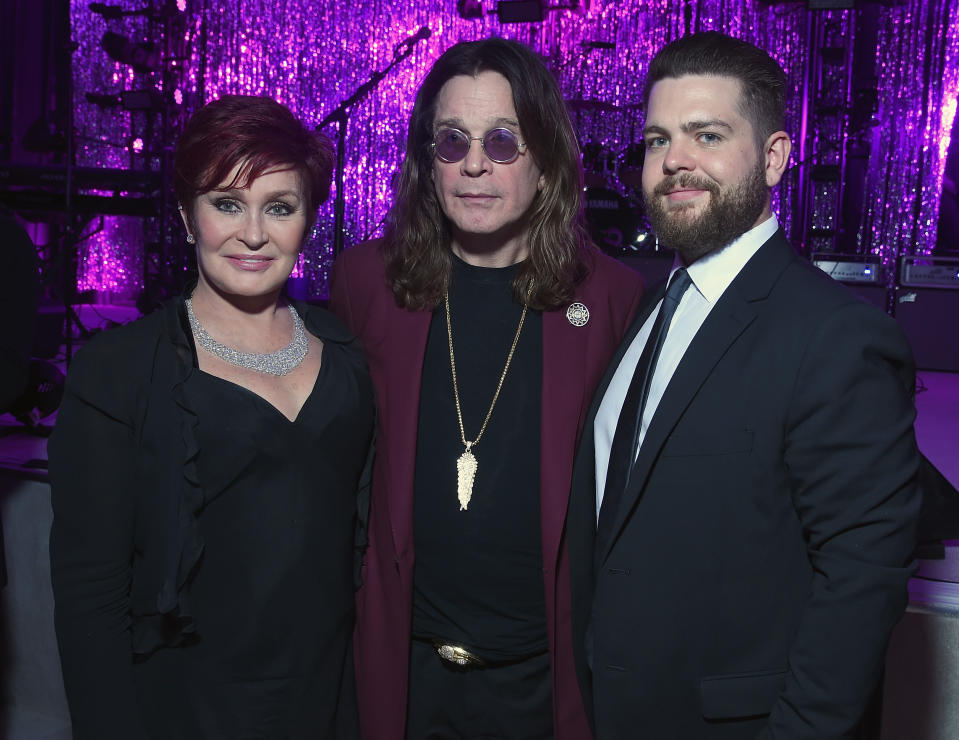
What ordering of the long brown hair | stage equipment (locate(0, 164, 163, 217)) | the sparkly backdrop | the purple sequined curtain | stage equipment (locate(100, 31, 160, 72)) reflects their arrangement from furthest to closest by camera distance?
1. the sparkly backdrop
2. the purple sequined curtain
3. stage equipment (locate(100, 31, 160, 72))
4. stage equipment (locate(0, 164, 163, 217))
5. the long brown hair

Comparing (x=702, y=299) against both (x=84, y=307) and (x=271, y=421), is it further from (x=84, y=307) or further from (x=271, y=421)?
(x=84, y=307)

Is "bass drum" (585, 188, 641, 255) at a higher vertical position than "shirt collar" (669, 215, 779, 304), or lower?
higher

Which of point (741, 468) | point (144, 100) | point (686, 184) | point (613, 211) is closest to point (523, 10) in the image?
point (613, 211)

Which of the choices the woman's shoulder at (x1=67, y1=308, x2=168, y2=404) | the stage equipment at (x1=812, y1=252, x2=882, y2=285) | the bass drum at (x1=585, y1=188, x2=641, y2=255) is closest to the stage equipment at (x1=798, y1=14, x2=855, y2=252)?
the stage equipment at (x1=812, y1=252, x2=882, y2=285)

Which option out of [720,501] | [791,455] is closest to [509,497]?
[720,501]

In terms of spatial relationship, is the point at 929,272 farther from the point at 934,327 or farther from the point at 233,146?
the point at 233,146

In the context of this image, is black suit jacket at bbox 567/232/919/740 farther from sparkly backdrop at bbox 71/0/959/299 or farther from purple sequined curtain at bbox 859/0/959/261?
purple sequined curtain at bbox 859/0/959/261

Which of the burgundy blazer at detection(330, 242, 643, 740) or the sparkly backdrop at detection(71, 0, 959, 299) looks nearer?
the burgundy blazer at detection(330, 242, 643, 740)

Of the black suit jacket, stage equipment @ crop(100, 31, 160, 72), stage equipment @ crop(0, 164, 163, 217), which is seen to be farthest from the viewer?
stage equipment @ crop(100, 31, 160, 72)

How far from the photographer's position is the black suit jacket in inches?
49.8

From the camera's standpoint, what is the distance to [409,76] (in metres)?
10.8

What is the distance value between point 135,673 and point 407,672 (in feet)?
1.74

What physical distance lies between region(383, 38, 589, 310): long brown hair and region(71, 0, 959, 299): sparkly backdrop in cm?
752

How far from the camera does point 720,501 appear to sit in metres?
1.37
